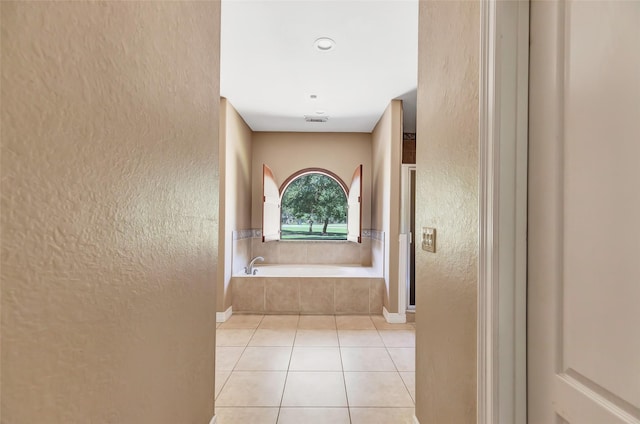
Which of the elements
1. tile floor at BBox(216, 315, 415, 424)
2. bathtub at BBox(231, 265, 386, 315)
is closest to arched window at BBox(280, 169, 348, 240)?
bathtub at BBox(231, 265, 386, 315)

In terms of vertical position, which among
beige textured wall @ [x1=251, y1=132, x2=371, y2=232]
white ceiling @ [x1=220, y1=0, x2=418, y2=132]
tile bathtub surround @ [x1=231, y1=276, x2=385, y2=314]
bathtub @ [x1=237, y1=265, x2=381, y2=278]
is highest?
white ceiling @ [x1=220, y1=0, x2=418, y2=132]

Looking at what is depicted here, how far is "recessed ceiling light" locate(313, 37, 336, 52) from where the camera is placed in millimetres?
2457

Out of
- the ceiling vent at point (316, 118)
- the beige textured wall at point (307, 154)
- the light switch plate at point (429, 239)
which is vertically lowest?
the light switch plate at point (429, 239)

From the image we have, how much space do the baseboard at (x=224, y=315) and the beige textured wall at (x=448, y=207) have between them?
2594 millimetres

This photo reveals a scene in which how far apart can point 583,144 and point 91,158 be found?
1.13m

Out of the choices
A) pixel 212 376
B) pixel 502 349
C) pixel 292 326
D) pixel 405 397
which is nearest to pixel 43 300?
pixel 502 349

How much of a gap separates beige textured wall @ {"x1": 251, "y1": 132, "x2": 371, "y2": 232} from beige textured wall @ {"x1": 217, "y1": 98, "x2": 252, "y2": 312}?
18.6 inches

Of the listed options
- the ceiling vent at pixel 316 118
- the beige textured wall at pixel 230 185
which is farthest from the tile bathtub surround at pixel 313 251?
the ceiling vent at pixel 316 118

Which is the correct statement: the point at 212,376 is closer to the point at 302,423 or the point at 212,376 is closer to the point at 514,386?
the point at 302,423

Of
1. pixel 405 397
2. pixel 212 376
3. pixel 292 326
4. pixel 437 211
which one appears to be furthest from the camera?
pixel 292 326

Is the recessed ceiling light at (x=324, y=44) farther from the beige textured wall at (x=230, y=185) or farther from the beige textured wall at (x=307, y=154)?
the beige textured wall at (x=307, y=154)

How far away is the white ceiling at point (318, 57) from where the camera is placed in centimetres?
214

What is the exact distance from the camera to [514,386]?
92cm

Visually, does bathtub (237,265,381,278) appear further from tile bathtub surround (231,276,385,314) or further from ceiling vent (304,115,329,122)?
ceiling vent (304,115,329,122)
